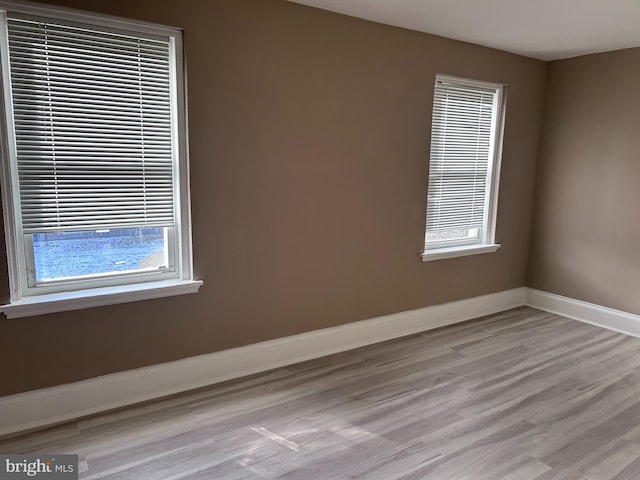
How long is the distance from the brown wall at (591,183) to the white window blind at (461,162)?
0.68 meters

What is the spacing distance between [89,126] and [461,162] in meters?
2.96

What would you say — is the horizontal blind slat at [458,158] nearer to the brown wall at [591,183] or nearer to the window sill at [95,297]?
the brown wall at [591,183]

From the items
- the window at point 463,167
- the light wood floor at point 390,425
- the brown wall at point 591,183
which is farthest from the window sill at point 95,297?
the brown wall at point 591,183

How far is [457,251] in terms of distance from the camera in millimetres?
4129

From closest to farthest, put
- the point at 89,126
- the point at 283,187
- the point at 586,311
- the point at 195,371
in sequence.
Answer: the point at 89,126 < the point at 195,371 < the point at 283,187 < the point at 586,311

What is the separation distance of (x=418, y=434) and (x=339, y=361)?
97 cm

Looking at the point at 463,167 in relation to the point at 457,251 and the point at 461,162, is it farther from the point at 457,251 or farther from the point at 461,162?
the point at 457,251

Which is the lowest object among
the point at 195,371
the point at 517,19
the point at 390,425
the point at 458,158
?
the point at 390,425

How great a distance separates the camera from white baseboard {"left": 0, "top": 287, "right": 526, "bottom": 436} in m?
2.49

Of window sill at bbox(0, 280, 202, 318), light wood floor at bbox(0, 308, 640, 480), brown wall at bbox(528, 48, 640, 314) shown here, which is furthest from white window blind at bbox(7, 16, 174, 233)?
brown wall at bbox(528, 48, 640, 314)

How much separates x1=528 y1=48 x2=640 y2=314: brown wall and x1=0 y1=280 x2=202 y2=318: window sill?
352cm

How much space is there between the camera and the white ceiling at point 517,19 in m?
2.87

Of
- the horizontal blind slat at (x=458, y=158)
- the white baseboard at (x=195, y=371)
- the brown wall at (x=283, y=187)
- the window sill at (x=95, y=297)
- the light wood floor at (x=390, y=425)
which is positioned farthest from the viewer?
the horizontal blind slat at (x=458, y=158)

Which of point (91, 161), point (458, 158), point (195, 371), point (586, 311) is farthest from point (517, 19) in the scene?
point (195, 371)
